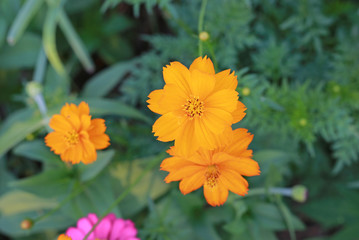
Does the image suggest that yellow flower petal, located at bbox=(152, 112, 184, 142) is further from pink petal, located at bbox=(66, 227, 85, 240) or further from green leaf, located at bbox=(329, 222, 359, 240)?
green leaf, located at bbox=(329, 222, 359, 240)

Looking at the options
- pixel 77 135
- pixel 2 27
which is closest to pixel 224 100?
pixel 77 135

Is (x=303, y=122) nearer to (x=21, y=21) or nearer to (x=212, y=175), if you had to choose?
(x=212, y=175)

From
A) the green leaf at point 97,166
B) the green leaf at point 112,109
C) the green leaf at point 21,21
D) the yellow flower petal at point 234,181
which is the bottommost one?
the yellow flower petal at point 234,181

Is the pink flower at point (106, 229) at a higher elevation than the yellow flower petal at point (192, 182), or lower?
higher

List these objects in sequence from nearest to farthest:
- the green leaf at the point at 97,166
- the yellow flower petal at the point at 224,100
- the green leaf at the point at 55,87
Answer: the yellow flower petal at the point at 224,100, the green leaf at the point at 97,166, the green leaf at the point at 55,87

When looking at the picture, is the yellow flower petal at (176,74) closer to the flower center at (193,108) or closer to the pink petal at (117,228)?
the flower center at (193,108)

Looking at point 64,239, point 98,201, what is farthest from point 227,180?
point 98,201

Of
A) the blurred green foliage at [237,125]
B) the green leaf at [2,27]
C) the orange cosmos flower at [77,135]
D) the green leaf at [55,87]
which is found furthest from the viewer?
the green leaf at [2,27]

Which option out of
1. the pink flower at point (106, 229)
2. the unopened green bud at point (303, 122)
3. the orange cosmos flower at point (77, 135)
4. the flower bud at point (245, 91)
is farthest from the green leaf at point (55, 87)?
the unopened green bud at point (303, 122)
